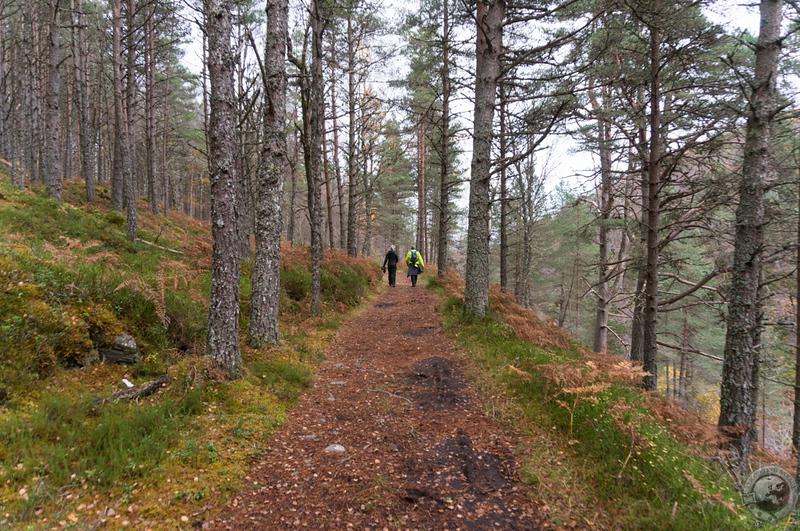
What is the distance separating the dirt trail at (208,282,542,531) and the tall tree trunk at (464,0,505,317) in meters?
2.78

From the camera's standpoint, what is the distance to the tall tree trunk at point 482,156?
798 centimetres

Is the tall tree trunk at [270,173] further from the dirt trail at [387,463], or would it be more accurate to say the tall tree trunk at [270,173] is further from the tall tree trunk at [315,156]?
the tall tree trunk at [315,156]

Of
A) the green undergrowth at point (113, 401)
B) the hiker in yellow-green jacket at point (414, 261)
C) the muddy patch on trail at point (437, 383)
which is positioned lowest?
the muddy patch on trail at point (437, 383)

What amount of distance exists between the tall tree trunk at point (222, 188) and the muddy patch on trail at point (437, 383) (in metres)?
2.68

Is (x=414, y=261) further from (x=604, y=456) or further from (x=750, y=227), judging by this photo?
(x=604, y=456)

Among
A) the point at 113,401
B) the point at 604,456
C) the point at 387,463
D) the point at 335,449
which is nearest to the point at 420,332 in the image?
the point at 335,449

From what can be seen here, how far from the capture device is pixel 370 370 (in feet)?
19.9

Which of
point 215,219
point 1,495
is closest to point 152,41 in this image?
point 215,219

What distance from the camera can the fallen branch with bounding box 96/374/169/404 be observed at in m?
3.42

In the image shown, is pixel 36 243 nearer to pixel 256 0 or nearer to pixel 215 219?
pixel 215 219

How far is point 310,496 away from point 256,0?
39.4ft

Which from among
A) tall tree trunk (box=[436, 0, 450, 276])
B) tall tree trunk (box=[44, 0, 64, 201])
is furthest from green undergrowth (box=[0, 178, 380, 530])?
tall tree trunk (box=[436, 0, 450, 276])

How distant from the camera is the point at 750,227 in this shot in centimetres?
465

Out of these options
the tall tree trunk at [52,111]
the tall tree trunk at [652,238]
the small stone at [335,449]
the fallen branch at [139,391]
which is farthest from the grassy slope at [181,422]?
the tall tree trunk at [52,111]
